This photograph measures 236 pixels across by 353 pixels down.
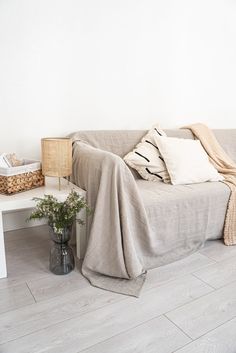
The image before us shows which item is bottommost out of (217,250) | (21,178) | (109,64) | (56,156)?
(217,250)

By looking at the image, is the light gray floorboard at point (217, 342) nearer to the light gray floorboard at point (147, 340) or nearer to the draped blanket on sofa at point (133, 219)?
the light gray floorboard at point (147, 340)

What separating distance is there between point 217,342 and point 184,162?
119cm

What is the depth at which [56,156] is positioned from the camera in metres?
1.61

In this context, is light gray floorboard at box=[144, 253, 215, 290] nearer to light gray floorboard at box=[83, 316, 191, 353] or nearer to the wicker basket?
light gray floorboard at box=[83, 316, 191, 353]

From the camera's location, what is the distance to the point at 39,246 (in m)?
1.92

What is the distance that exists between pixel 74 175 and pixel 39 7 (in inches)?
47.9

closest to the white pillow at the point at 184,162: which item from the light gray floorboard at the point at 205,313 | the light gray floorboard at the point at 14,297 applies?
the light gray floorboard at the point at 205,313

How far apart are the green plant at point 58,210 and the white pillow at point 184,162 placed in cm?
78

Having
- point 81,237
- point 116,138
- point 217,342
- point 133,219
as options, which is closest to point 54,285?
point 81,237

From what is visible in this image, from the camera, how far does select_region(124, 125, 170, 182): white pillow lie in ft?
6.75

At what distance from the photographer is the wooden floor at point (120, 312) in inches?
44.1

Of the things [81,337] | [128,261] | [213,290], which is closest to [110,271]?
[128,261]

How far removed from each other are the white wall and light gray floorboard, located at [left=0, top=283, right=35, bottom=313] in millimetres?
1027

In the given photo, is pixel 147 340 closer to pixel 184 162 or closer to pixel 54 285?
pixel 54 285
